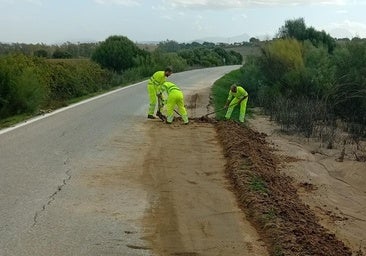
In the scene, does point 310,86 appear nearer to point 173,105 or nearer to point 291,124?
point 291,124

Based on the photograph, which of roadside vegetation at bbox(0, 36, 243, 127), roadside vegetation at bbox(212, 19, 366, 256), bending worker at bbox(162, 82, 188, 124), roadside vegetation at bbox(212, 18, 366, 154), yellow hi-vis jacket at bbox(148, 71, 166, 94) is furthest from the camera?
roadside vegetation at bbox(212, 18, 366, 154)

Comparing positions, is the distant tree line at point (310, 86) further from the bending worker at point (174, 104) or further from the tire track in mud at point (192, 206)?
the tire track in mud at point (192, 206)

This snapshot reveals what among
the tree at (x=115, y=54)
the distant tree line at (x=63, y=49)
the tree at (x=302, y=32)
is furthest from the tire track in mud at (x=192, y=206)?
the distant tree line at (x=63, y=49)

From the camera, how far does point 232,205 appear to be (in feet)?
26.2

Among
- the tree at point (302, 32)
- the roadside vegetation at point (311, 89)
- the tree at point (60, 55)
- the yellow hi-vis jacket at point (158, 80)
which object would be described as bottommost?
the tree at point (60, 55)

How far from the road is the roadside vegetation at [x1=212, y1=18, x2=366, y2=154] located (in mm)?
7467

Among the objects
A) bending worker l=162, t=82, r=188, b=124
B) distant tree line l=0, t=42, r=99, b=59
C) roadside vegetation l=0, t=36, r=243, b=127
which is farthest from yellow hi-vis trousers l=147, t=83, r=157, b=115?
distant tree line l=0, t=42, r=99, b=59

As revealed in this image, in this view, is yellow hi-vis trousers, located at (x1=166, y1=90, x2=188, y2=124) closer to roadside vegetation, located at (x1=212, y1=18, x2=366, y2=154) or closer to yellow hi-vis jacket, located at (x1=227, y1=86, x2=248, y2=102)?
yellow hi-vis jacket, located at (x1=227, y1=86, x2=248, y2=102)

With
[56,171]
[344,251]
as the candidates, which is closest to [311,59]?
[56,171]

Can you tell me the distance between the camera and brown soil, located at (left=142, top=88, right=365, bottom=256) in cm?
638

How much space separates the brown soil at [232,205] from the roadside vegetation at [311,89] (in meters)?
5.73

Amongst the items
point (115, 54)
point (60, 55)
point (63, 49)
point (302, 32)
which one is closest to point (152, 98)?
point (115, 54)

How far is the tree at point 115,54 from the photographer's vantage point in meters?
44.2

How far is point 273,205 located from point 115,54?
38814mm
